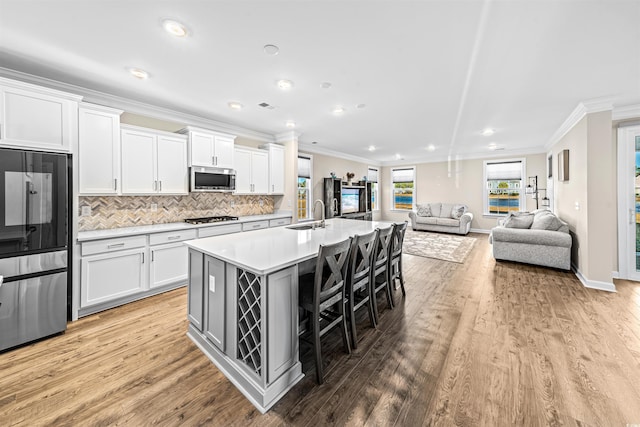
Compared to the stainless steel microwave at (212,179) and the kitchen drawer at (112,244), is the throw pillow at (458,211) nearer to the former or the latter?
the stainless steel microwave at (212,179)

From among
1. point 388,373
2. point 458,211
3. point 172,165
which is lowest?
point 388,373

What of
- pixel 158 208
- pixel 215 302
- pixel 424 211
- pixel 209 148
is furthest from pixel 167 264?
pixel 424 211

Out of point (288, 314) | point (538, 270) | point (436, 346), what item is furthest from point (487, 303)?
point (288, 314)

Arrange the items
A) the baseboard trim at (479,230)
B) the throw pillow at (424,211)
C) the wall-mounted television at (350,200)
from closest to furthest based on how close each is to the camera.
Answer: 1. the wall-mounted television at (350,200)
2. the baseboard trim at (479,230)
3. the throw pillow at (424,211)

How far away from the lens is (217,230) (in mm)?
4031

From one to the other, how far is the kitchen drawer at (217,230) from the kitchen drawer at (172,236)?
0.10 m

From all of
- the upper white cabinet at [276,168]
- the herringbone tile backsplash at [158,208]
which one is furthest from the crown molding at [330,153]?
the herringbone tile backsplash at [158,208]

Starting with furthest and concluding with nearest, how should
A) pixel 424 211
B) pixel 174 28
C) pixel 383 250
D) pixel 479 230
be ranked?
pixel 424 211, pixel 479 230, pixel 383 250, pixel 174 28

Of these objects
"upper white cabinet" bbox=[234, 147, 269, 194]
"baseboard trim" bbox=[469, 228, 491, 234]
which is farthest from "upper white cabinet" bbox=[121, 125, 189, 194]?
"baseboard trim" bbox=[469, 228, 491, 234]

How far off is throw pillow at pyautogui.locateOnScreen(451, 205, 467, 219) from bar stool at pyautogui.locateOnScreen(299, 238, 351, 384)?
7.32 meters

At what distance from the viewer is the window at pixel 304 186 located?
686cm

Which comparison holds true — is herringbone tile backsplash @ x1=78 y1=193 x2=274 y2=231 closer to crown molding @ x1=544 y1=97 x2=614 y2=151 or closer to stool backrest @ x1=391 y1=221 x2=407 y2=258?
stool backrest @ x1=391 y1=221 x2=407 y2=258

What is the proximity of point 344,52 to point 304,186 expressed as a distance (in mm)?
4696

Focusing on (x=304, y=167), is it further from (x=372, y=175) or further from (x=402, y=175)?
(x=402, y=175)
